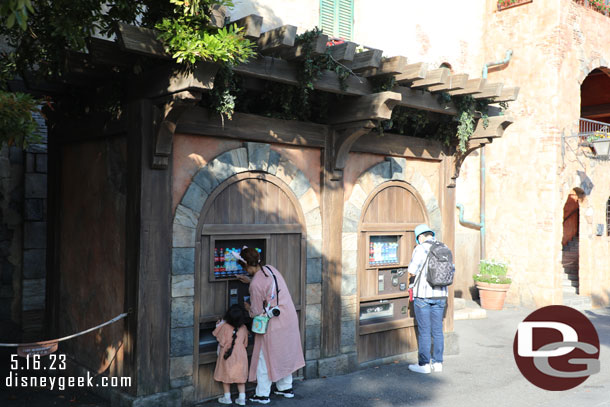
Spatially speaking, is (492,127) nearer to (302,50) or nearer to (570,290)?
(302,50)

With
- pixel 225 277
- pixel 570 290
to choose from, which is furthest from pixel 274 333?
pixel 570 290

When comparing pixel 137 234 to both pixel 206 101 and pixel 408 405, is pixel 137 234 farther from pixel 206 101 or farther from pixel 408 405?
pixel 408 405

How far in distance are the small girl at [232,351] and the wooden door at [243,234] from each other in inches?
6.3

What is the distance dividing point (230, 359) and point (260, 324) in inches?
18.1

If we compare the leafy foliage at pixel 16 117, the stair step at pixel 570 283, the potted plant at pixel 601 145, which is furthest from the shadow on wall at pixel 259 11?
the stair step at pixel 570 283

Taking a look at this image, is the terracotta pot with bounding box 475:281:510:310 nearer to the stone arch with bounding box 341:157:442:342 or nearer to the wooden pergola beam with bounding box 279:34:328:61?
the stone arch with bounding box 341:157:442:342

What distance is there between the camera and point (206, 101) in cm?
592

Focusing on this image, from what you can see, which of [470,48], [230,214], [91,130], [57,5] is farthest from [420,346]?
[470,48]

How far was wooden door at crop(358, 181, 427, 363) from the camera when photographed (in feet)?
25.1

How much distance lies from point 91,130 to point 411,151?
4221 mm

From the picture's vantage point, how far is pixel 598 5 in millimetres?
14211

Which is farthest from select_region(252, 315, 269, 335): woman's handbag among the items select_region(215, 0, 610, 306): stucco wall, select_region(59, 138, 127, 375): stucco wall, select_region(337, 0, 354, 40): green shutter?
select_region(215, 0, 610, 306): stucco wall
